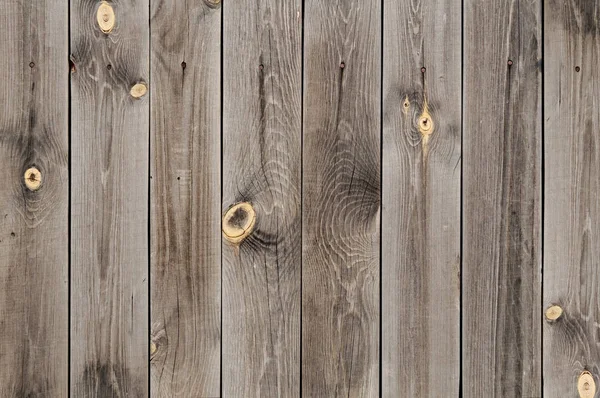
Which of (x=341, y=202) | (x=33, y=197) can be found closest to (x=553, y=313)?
(x=341, y=202)

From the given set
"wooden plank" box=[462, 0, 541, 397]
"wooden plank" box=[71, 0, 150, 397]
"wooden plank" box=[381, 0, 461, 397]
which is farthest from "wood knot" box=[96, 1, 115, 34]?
"wooden plank" box=[462, 0, 541, 397]

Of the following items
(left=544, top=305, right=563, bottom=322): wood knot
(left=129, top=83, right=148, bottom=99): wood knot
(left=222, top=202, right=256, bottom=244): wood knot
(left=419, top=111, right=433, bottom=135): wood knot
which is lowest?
(left=544, top=305, right=563, bottom=322): wood knot

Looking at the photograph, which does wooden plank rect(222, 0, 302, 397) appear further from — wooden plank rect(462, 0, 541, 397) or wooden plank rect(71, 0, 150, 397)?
wooden plank rect(462, 0, 541, 397)

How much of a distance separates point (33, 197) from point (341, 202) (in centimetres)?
60

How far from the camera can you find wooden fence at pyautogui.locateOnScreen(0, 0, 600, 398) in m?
1.19

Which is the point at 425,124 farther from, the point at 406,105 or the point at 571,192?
the point at 571,192

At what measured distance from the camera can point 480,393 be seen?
1188mm

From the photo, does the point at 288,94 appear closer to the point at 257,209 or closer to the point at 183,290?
the point at 257,209

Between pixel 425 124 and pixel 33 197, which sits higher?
pixel 425 124

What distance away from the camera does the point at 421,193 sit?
46.8 inches

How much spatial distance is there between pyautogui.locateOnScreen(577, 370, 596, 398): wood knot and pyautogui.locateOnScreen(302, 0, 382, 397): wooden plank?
0.40 meters

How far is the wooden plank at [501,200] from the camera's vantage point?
1.19 m

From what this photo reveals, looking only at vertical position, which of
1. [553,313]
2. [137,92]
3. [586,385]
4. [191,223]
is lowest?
[586,385]

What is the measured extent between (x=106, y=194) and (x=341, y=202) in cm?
46
